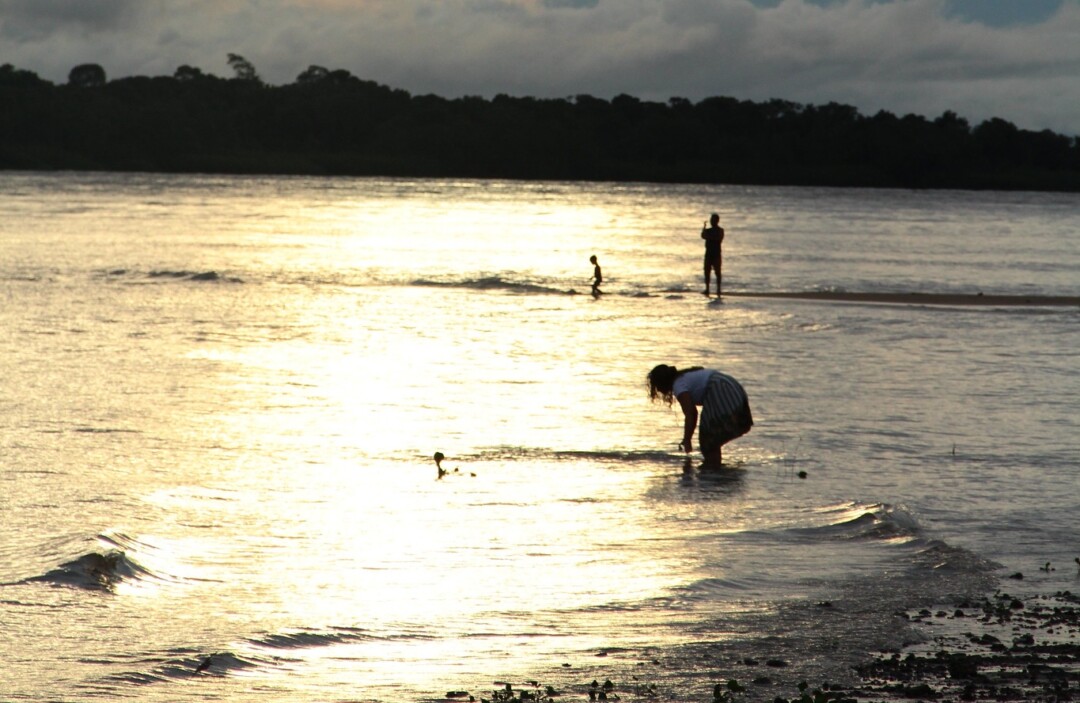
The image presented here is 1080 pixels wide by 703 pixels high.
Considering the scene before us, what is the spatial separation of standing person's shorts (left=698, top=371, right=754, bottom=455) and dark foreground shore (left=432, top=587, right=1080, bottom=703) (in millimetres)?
5239

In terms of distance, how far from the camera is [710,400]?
44.1ft

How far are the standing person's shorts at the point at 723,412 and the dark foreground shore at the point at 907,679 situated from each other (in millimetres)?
5239

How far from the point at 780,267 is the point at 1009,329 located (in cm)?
1839

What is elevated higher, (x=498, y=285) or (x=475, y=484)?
(x=498, y=285)

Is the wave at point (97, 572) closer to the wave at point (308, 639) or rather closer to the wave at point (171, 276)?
the wave at point (308, 639)

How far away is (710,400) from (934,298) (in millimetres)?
20991

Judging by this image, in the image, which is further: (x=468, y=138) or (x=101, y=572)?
(x=468, y=138)

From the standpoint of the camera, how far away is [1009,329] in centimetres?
2680

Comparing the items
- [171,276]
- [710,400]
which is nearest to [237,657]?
[710,400]

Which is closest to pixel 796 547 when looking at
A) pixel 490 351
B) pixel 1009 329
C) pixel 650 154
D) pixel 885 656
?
pixel 885 656

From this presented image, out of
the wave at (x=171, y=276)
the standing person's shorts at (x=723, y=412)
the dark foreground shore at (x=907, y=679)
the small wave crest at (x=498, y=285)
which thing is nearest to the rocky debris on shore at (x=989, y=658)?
the dark foreground shore at (x=907, y=679)

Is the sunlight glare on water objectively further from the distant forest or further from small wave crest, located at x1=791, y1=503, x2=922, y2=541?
the distant forest

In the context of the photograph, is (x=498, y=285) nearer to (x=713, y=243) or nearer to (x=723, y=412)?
(x=713, y=243)

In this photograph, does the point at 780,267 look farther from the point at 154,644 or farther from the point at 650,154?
the point at 650,154
